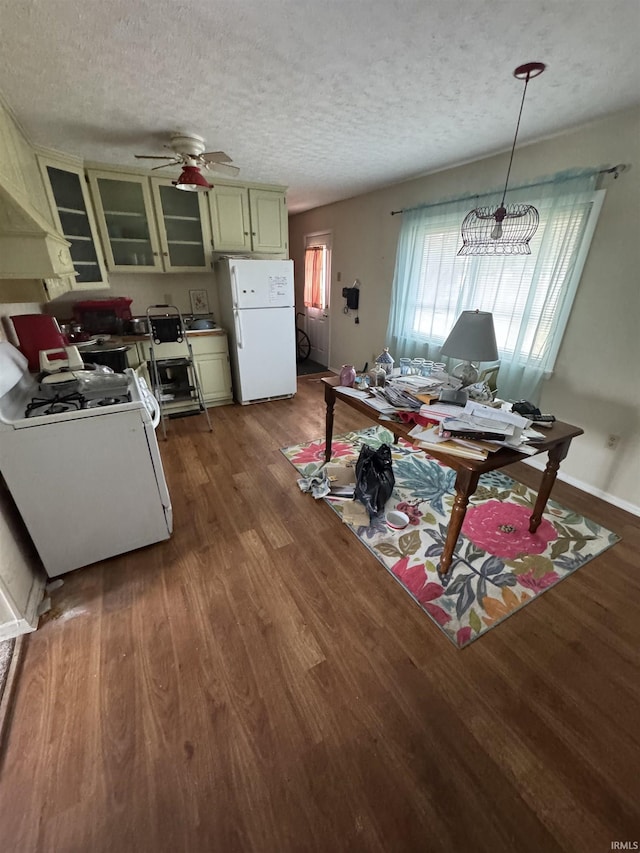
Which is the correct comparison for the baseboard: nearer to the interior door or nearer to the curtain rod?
the curtain rod

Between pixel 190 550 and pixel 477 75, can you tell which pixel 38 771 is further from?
pixel 477 75

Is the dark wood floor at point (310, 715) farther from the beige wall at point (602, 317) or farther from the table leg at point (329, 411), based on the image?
the table leg at point (329, 411)

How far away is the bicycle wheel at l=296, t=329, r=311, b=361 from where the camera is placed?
6059mm

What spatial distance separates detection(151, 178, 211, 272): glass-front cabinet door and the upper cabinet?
588mm

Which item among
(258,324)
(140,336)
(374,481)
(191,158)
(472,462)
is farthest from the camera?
(258,324)

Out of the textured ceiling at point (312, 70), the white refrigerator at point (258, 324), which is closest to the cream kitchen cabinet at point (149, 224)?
the white refrigerator at point (258, 324)

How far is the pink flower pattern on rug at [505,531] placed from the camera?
1.90 meters

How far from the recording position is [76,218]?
292 centimetres

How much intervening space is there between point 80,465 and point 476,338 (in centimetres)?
209

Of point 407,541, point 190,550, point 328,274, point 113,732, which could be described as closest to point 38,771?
point 113,732

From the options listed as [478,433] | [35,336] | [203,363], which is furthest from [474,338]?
[203,363]

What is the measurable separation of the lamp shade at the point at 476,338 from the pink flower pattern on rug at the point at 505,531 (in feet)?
3.35

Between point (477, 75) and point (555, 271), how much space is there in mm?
1306

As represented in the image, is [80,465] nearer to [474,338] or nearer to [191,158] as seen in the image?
[474,338]
